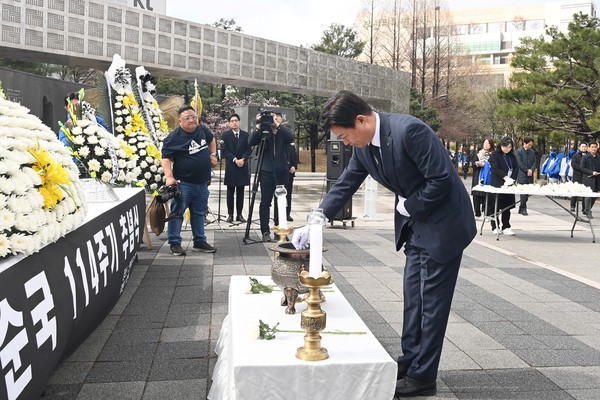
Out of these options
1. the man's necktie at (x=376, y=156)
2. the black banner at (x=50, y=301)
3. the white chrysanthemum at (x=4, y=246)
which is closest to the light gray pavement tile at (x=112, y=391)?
the black banner at (x=50, y=301)

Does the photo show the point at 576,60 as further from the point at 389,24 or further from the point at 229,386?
the point at 229,386

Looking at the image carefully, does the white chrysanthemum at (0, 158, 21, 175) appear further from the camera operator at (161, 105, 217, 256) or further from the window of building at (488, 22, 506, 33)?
the window of building at (488, 22, 506, 33)

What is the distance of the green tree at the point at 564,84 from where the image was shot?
22531 mm

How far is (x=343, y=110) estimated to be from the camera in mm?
2828

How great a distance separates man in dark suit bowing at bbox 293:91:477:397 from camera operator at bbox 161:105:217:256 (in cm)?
394

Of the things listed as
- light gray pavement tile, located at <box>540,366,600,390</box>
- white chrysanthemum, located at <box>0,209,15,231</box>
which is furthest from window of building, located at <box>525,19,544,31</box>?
white chrysanthemum, located at <box>0,209,15,231</box>

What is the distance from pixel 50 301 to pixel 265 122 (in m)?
5.89

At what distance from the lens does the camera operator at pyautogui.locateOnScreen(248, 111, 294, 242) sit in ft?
27.3

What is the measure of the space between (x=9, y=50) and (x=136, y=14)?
13.7 feet

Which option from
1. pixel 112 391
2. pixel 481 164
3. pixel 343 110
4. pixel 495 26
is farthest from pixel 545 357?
pixel 495 26

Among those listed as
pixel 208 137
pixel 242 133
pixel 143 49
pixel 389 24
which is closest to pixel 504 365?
pixel 208 137

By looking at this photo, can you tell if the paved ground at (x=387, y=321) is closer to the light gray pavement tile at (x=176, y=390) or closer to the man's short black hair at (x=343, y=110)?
the light gray pavement tile at (x=176, y=390)

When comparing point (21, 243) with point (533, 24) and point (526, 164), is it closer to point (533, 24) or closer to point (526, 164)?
point (526, 164)

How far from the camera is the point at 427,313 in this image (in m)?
3.16
